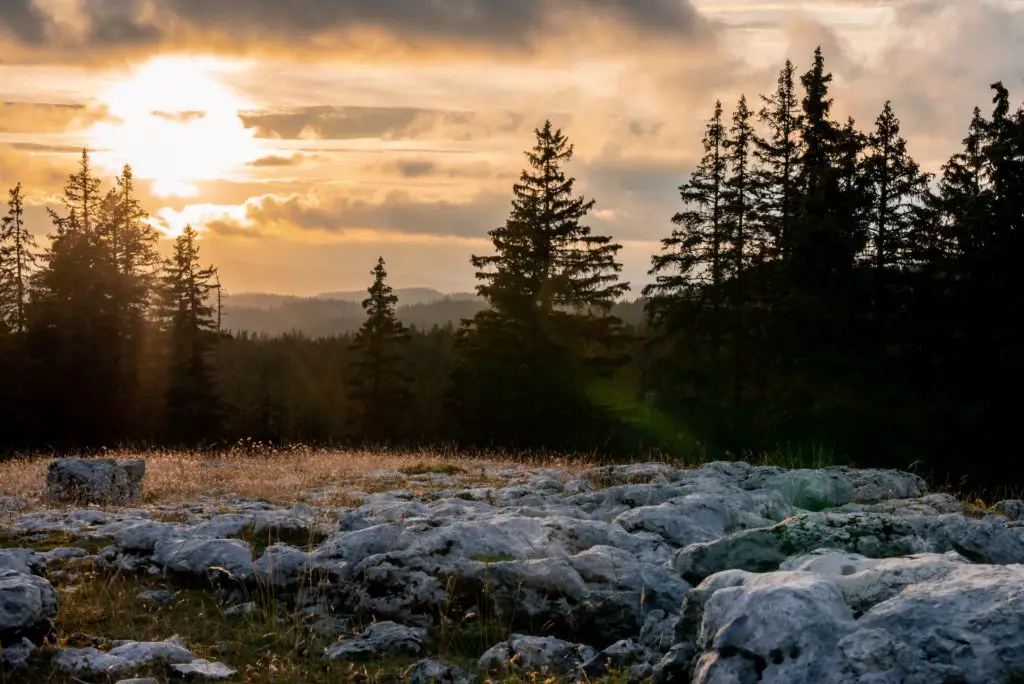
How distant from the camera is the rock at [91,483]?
13.4m

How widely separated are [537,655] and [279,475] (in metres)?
12.3

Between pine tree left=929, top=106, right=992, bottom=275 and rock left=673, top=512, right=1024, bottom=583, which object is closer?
rock left=673, top=512, right=1024, bottom=583

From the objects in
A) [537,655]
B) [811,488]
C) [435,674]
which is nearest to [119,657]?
[435,674]

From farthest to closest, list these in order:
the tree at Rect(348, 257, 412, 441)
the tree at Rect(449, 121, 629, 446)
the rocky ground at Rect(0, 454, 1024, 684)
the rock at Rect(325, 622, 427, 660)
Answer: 1. the tree at Rect(348, 257, 412, 441)
2. the tree at Rect(449, 121, 629, 446)
3. the rock at Rect(325, 622, 427, 660)
4. the rocky ground at Rect(0, 454, 1024, 684)

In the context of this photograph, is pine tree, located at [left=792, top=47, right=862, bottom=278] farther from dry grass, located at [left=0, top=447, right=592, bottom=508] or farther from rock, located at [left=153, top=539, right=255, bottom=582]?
rock, located at [left=153, top=539, right=255, bottom=582]

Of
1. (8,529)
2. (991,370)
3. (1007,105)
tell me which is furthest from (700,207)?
(8,529)

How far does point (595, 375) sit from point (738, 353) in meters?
7.51

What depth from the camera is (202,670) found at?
5.39 metres

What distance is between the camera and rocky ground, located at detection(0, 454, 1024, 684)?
4.06 metres

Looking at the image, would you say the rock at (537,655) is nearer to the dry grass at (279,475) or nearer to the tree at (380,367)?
the dry grass at (279,475)

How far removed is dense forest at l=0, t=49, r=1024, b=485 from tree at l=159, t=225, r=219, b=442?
160 mm

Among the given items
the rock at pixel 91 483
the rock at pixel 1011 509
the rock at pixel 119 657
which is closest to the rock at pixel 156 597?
the rock at pixel 119 657

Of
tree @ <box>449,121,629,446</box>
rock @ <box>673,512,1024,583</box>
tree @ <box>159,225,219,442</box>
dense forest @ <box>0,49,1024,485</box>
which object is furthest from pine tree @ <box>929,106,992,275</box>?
tree @ <box>159,225,219,442</box>

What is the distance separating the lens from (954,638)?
396cm
